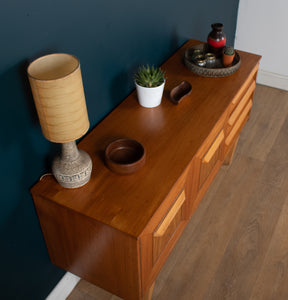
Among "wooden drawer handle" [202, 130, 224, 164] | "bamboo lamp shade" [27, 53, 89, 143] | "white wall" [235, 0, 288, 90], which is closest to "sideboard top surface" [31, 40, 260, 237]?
"wooden drawer handle" [202, 130, 224, 164]

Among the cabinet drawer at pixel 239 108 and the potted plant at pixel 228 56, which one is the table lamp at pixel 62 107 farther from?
the potted plant at pixel 228 56

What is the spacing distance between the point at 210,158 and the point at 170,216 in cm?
40

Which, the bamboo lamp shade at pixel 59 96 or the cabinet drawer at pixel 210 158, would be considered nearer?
the bamboo lamp shade at pixel 59 96

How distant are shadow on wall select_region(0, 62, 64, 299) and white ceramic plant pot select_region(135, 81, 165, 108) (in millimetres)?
503

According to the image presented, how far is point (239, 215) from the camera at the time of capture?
85.7 inches

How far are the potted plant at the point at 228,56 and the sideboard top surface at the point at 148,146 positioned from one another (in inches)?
2.8

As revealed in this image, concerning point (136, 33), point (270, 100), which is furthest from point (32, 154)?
point (270, 100)

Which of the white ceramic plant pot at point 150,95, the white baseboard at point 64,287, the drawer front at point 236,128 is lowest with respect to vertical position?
the white baseboard at point 64,287

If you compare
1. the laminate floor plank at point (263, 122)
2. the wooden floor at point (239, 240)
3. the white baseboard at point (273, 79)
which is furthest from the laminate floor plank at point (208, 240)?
the white baseboard at point (273, 79)

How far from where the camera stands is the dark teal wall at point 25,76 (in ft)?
3.74

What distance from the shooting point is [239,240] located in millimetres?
2043

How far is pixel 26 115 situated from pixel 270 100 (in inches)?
92.8

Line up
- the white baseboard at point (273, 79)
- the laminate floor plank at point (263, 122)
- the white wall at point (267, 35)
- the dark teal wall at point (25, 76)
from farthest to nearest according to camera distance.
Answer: the white baseboard at point (273, 79), the white wall at point (267, 35), the laminate floor plank at point (263, 122), the dark teal wall at point (25, 76)

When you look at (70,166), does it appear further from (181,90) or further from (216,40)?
(216,40)
